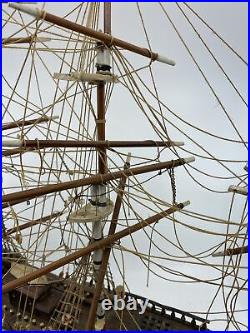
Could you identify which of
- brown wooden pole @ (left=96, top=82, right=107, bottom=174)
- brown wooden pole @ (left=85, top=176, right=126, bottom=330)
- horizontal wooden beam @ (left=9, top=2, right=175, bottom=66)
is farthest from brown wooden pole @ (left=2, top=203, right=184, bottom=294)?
horizontal wooden beam @ (left=9, top=2, right=175, bottom=66)

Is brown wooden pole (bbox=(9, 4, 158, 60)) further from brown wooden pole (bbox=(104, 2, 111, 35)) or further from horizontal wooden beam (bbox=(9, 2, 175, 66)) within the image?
brown wooden pole (bbox=(104, 2, 111, 35))

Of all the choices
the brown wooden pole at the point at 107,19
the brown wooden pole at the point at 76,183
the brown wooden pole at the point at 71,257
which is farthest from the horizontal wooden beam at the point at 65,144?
the brown wooden pole at the point at 107,19

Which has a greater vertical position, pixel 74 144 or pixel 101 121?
pixel 101 121

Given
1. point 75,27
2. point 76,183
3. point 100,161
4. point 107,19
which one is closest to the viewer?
point 75,27

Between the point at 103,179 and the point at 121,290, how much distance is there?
1.09 metres

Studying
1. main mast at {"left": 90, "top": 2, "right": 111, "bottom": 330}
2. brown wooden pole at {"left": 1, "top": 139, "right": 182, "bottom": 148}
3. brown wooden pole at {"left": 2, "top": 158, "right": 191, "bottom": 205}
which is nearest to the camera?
brown wooden pole at {"left": 2, "top": 158, "right": 191, "bottom": 205}

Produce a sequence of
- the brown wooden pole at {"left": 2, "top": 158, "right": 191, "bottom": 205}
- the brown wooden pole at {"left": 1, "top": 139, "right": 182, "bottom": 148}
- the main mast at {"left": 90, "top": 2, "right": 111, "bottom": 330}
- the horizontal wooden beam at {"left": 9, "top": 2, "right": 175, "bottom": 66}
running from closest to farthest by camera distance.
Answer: the horizontal wooden beam at {"left": 9, "top": 2, "right": 175, "bottom": 66}
the brown wooden pole at {"left": 2, "top": 158, "right": 191, "bottom": 205}
the brown wooden pole at {"left": 1, "top": 139, "right": 182, "bottom": 148}
the main mast at {"left": 90, "top": 2, "right": 111, "bottom": 330}

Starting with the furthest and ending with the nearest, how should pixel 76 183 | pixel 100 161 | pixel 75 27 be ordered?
pixel 100 161 → pixel 76 183 → pixel 75 27

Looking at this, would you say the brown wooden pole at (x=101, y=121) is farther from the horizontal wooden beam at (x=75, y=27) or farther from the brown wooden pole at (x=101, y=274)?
the horizontal wooden beam at (x=75, y=27)

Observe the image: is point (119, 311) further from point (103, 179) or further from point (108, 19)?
point (108, 19)

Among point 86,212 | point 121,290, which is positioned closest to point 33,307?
point 121,290

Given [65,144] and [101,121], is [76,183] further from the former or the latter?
[101,121]

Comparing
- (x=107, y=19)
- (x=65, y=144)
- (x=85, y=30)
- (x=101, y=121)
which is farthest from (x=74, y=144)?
(x=107, y=19)

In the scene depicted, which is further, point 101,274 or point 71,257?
point 101,274
